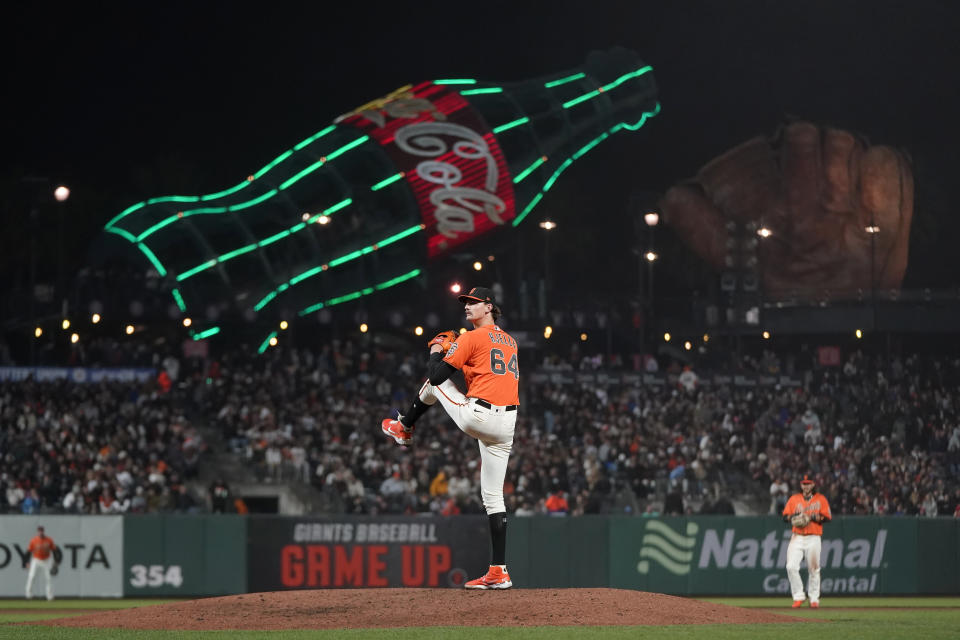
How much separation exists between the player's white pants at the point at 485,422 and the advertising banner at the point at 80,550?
46.4 feet

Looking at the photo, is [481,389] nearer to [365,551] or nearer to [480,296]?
[480,296]

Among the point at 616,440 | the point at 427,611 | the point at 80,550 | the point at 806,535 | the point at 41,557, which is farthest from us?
the point at 616,440

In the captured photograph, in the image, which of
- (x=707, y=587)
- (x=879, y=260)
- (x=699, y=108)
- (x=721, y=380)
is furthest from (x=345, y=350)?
(x=699, y=108)

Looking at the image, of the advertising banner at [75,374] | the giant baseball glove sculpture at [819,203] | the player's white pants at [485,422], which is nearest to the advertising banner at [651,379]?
the advertising banner at [75,374]

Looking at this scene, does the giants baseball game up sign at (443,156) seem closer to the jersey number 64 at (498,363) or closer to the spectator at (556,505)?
the spectator at (556,505)

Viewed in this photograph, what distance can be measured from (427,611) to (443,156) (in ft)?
94.5

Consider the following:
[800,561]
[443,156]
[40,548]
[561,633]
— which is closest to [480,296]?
[561,633]

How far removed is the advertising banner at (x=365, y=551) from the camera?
23812 mm

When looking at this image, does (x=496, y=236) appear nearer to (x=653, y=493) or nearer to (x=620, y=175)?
(x=653, y=493)

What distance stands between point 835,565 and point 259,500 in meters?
12.2

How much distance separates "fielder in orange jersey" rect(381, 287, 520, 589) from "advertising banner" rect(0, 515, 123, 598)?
1399cm

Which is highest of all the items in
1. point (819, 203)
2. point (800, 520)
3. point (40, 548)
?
point (819, 203)

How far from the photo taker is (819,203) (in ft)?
187

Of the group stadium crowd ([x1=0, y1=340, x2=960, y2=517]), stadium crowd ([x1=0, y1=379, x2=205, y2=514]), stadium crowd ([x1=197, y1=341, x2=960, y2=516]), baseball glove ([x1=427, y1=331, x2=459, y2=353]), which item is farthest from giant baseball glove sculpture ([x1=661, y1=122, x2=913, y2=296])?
baseball glove ([x1=427, y1=331, x2=459, y2=353])
